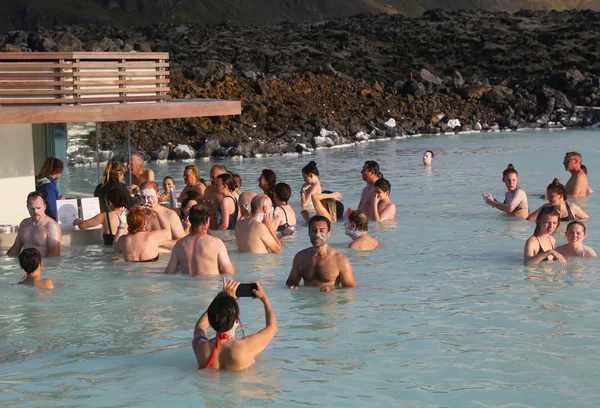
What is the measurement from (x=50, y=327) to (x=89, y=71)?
227 inches

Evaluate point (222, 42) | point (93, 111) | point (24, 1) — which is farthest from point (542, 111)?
point (24, 1)

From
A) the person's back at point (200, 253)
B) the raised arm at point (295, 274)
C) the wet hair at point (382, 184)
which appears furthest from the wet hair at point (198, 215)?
the wet hair at point (382, 184)

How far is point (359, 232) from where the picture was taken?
12.6 metres

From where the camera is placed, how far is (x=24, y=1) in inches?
4552

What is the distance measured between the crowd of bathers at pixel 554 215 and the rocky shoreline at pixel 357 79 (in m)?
6.56

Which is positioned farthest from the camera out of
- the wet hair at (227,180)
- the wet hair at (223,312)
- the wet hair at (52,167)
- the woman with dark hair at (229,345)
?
the wet hair at (227,180)

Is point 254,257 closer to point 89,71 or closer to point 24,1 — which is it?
point 89,71

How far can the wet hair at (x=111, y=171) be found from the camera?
14125mm

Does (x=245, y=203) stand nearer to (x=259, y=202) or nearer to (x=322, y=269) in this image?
(x=259, y=202)

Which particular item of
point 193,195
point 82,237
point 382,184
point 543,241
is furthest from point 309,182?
point 543,241

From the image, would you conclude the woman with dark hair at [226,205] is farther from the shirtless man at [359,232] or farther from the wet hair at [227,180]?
the shirtless man at [359,232]

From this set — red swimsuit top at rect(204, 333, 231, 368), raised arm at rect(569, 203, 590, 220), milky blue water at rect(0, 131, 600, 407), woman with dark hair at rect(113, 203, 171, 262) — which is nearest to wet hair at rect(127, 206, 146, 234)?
woman with dark hair at rect(113, 203, 171, 262)

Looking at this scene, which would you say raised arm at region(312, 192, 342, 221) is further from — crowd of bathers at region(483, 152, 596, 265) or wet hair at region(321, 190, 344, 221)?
crowd of bathers at region(483, 152, 596, 265)

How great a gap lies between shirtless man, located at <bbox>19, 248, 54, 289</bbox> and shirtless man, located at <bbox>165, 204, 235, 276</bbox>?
1.42m
